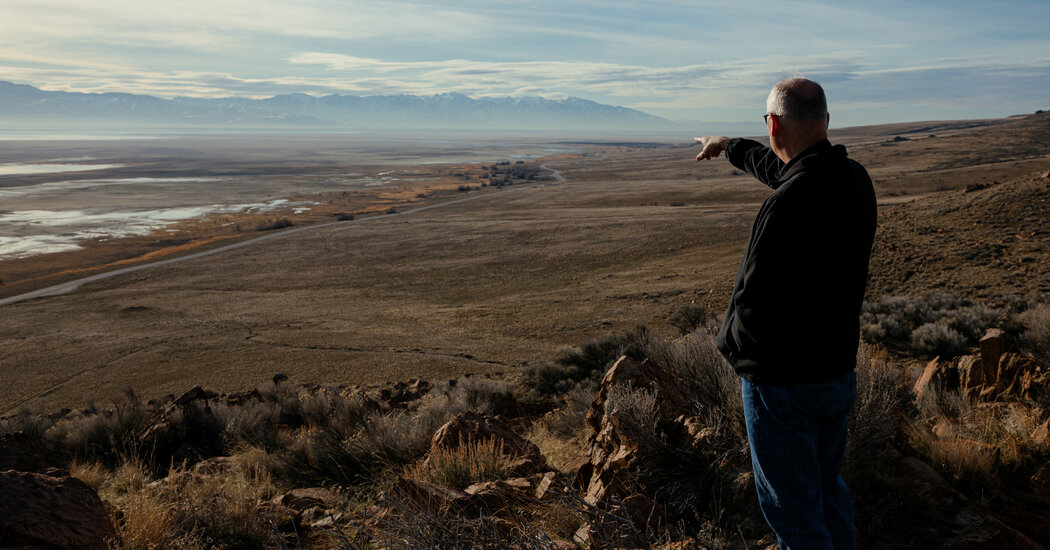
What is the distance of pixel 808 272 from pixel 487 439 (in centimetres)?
357

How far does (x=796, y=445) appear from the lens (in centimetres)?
231

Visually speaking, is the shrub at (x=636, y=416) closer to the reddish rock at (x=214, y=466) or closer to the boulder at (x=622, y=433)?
the boulder at (x=622, y=433)

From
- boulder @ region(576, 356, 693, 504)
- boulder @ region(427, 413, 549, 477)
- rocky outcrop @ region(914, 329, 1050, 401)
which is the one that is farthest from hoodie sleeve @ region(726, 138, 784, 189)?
rocky outcrop @ region(914, 329, 1050, 401)

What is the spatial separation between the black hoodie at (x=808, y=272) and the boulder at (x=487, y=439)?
2.82 metres

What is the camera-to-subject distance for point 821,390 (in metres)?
2.29

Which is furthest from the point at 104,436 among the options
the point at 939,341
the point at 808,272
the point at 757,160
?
the point at 939,341

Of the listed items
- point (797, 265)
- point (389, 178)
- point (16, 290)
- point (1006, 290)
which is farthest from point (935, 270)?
point (389, 178)

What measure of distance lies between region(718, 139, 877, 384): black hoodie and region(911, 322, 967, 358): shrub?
795 cm

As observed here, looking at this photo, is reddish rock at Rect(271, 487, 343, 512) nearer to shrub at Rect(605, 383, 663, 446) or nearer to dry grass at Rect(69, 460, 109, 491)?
shrub at Rect(605, 383, 663, 446)

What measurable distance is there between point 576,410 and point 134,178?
113171 millimetres

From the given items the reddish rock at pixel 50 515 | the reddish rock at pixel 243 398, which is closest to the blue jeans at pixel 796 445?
the reddish rock at pixel 50 515

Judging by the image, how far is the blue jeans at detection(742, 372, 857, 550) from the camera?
2.30 m

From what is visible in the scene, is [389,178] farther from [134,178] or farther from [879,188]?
[879,188]

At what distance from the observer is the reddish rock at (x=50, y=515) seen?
10.3ft
